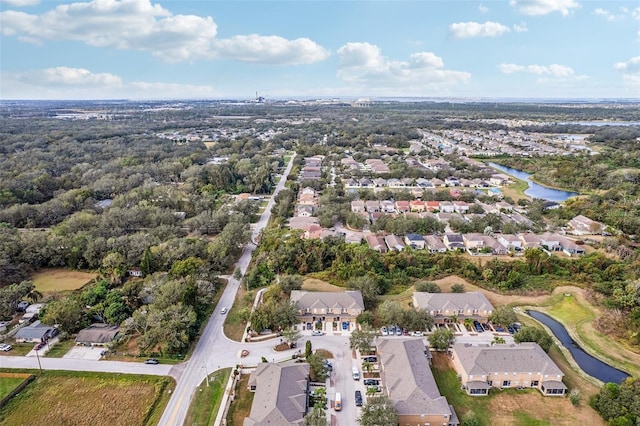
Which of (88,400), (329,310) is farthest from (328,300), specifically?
(88,400)

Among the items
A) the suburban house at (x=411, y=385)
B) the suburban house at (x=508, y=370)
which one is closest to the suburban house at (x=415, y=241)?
the suburban house at (x=411, y=385)

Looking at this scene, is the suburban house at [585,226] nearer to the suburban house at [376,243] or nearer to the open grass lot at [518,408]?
the suburban house at [376,243]

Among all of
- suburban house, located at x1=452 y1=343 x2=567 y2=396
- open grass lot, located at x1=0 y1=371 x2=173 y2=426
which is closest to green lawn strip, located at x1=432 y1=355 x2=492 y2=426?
suburban house, located at x1=452 y1=343 x2=567 y2=396

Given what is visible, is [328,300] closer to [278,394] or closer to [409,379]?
[409,379]

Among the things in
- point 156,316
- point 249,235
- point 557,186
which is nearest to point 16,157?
point 249,235

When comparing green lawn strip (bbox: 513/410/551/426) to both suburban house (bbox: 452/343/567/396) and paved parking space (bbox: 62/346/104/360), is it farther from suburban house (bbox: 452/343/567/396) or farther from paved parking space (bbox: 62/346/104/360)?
paved parking space (bbox: 62/346/104/360)

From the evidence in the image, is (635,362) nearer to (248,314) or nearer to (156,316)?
(248,314)
